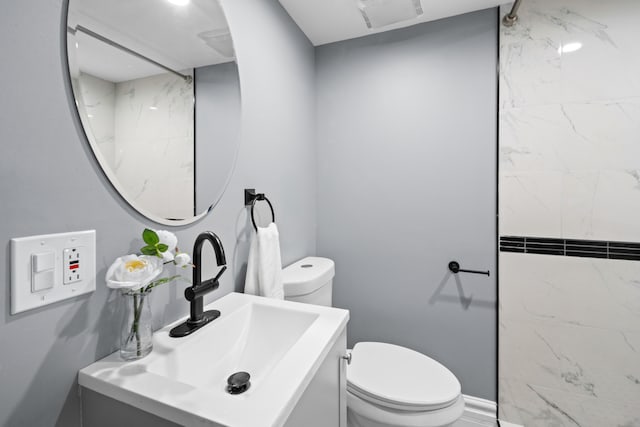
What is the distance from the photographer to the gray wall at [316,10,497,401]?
151 centimetres

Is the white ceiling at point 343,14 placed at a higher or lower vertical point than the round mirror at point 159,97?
higher

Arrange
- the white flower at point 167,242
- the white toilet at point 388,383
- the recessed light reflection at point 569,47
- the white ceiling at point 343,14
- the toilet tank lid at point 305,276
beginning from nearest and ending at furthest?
the white flower at point 167,242
the white toilet at point 388,383
the toilet tank lid at point 305,276
the recessed light reflection at point 569,47
the white ceiling at point 343,14

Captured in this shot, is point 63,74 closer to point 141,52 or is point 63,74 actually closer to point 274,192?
point 141,52

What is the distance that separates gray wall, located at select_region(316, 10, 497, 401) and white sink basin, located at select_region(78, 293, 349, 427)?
92 cm

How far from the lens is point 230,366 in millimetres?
827

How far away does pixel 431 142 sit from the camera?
1604 mm

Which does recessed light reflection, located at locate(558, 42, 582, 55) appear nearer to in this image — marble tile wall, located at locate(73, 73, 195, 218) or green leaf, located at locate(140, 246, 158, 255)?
marble tile wall, located at locate(73, 73, 195, 218)

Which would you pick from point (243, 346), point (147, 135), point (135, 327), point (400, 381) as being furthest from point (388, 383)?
point (147, 135)

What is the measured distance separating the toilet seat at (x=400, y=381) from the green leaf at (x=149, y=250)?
981 mm

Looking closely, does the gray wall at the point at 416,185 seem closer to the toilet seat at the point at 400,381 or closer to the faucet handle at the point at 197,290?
the toilet seat at the point at 400,381

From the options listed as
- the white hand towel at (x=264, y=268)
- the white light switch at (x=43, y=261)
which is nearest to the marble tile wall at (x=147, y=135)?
the white light switch at (x=43, y=261)

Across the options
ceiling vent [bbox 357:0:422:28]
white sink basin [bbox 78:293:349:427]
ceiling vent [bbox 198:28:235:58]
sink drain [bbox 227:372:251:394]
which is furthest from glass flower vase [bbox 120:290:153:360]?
ceiling vent [bbox 357:0:422:28]

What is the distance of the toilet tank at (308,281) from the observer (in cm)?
123

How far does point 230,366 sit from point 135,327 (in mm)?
312
